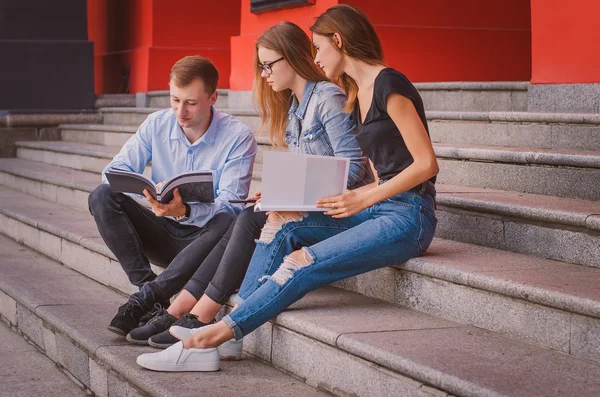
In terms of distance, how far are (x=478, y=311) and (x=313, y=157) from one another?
76 cm

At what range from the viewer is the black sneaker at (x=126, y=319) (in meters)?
3.90

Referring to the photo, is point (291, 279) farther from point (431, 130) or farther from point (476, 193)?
point (431, 130)

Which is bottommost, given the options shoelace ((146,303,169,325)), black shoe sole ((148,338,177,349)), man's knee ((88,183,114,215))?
black shoe sole ((148,338,177,349))

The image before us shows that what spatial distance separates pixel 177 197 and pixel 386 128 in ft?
2.95

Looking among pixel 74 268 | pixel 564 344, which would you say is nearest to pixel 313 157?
pixel 564 344

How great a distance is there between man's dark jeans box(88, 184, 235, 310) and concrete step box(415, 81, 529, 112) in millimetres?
2061

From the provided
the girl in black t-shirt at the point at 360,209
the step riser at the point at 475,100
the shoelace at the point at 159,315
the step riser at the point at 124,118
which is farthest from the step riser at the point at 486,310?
the step riser at the point at 124,118

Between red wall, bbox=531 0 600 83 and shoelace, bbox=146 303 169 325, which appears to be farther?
red wall, bbox=531 0 600 83

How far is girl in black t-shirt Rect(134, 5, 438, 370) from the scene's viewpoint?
11.1 ft

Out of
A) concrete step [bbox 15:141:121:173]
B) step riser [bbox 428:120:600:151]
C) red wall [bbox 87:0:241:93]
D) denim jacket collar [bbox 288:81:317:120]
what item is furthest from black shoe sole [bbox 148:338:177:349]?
red wall [bbox 87:0:241:93]

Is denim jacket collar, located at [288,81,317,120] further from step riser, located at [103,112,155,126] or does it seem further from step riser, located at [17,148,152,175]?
step riser, located at [103,112,155,126]

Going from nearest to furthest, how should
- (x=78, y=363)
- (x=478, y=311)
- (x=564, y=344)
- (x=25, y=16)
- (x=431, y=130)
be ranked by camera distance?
(x=564, y=344)
(x=478, y=311)
(x=78, y=363)
(x=431, y=130)
(x=25, y=16)

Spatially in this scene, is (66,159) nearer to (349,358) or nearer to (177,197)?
(177,197)

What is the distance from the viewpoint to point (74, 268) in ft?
18.2
